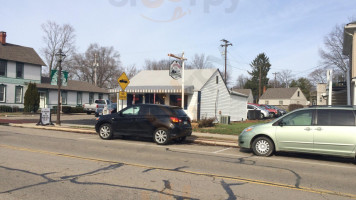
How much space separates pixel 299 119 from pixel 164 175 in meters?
5.31

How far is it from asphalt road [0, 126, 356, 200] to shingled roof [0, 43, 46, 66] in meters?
29.3

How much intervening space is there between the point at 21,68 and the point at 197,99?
25.5 meters

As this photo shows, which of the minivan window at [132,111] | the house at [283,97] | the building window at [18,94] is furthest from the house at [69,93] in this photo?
the house at [283,97]

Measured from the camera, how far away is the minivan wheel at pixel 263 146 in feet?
33.0

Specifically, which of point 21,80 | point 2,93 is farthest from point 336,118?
point 21,80

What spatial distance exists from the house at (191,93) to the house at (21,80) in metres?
16.8

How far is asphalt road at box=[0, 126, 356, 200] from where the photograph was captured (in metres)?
5.57

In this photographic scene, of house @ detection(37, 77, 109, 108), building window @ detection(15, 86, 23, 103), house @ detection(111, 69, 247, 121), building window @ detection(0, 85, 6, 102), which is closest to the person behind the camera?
house @ detection(111, 69, 247, 121)

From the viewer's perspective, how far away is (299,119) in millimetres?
9812

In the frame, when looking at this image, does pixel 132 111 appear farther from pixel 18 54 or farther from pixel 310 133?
pixel 18 54

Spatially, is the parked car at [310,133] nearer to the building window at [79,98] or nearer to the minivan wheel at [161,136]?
the minivan wheel at [161,136]

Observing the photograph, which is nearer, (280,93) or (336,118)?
(336,118)

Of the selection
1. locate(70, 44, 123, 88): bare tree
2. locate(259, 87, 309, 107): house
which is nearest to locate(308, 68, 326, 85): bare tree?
locate(259, 87, 309, 107): house

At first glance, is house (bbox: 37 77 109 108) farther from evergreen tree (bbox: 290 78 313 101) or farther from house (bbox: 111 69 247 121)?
evergreen tree (bbox: 290 78 313 101)
